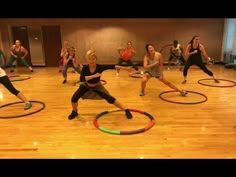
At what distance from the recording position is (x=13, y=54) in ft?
34.3

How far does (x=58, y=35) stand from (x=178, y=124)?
9.90 m

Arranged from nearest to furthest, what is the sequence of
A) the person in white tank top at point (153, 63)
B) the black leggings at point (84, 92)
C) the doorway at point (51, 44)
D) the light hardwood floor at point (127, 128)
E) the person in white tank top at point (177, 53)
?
1. the light hardwood floor at point (127, 128)
2. the black leggings at point (84, 92)
3. the person in white tank top at point (153, 63)
4. the person in white tank top at point (177, 53)
5. the doorway at point (51, 44)

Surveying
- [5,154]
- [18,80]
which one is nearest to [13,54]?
[18,80]

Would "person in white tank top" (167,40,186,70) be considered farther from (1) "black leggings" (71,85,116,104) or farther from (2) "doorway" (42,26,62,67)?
(1) "black leggings" (71,85,116,104)

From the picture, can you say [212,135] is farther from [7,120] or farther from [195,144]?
[7,120]

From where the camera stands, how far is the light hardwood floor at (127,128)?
3760mm

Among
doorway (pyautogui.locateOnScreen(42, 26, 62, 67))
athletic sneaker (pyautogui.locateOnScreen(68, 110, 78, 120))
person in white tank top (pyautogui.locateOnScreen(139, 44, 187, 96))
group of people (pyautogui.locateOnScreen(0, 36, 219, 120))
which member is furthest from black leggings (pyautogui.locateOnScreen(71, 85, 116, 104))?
doorway (pyautogui.locateOnScreen(42, 26, 62, 67))

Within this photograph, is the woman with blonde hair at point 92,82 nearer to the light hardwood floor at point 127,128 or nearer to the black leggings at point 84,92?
the black leggings at point 84,92

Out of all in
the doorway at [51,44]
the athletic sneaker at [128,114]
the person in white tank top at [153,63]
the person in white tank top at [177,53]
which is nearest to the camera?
the athletic sneaker at [128,114]

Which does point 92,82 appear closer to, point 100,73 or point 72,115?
point 100,73

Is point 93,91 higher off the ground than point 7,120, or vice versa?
point 93,91

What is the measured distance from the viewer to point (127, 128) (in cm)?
466

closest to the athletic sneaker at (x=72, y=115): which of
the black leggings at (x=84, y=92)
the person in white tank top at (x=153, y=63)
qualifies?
the black leggings at (x=84, y=92)
